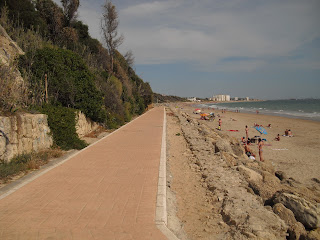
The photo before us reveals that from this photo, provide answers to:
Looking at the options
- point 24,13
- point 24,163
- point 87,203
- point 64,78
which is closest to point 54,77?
point 64,78

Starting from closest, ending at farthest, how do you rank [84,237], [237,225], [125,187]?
[84,237], [237,225], [125,187]

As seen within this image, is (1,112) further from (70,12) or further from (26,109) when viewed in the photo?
(70,12)

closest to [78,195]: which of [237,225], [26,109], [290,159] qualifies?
[237,225]

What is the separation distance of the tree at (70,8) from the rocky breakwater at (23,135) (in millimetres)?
17160

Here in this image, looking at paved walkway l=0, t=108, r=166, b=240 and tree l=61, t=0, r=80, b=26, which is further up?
tree l=61, t=0, r=80, b=26

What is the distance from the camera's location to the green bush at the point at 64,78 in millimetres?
10094

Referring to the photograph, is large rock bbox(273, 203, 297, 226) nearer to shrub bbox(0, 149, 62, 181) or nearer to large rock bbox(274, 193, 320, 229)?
large rock bbox(274, 193, 320, 229)

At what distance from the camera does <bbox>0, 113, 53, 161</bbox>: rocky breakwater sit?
5.93 metres

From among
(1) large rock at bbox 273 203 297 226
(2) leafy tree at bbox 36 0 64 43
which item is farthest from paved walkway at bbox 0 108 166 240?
(2) leafy tree at bbox 36 0 64 43

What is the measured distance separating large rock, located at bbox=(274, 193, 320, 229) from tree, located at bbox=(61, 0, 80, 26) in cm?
2245

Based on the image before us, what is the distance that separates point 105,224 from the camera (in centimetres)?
357

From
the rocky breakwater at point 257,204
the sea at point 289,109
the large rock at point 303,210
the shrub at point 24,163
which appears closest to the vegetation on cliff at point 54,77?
the shrub at point 24,163

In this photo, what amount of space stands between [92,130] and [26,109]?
5.11 meters

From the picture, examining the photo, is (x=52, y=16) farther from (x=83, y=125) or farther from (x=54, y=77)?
(x=83, y=125)
